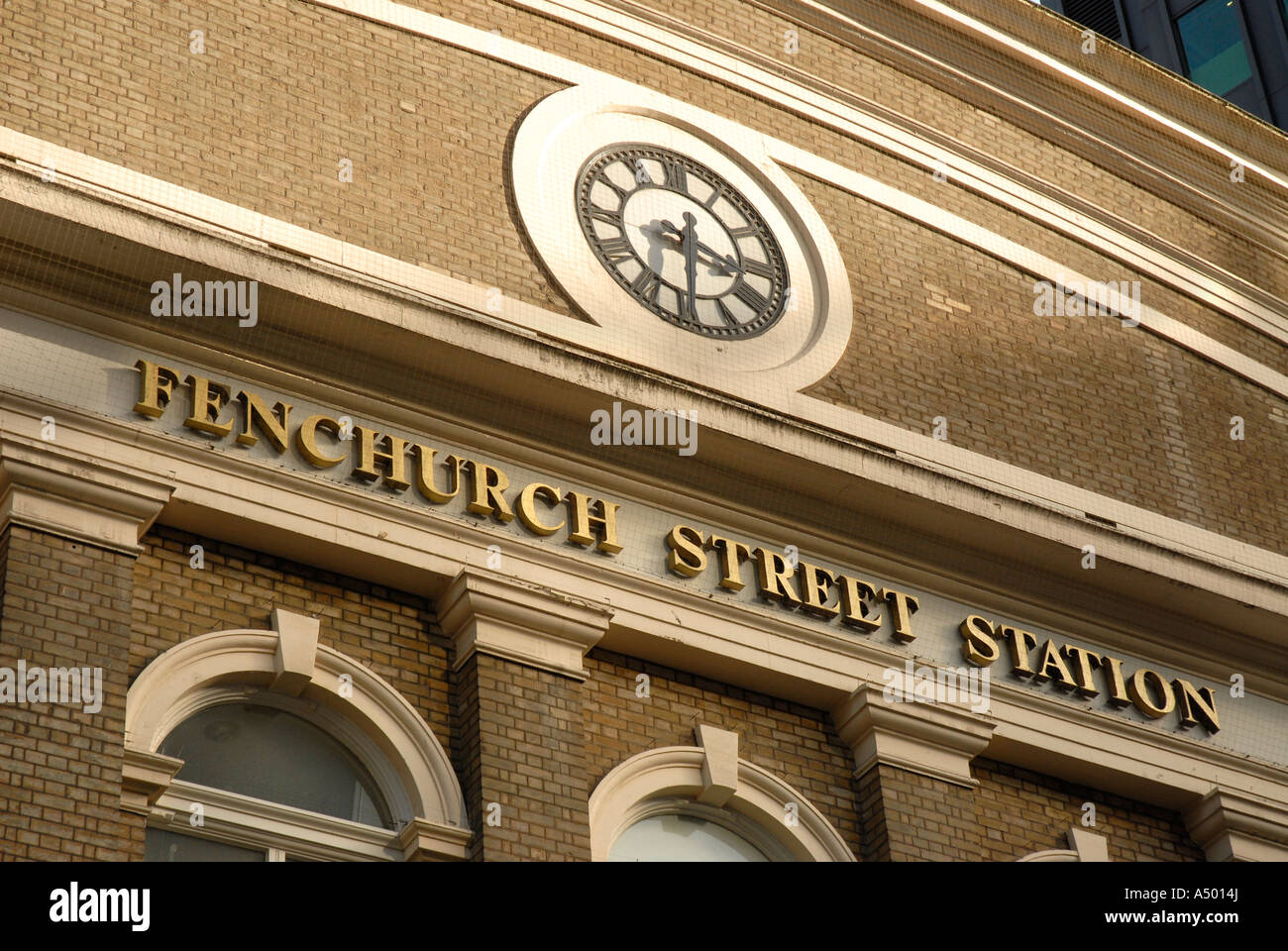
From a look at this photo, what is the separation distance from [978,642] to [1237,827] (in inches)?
96.3

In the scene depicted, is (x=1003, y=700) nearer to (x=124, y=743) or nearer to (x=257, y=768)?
(x=257, y=768)

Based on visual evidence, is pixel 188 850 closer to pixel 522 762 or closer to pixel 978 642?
pixel 522 762

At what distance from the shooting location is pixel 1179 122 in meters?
20.2

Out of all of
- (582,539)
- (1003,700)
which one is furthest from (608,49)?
(1003,700)

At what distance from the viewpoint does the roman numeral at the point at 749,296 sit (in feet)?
53.5

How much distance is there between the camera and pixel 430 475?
1378cm

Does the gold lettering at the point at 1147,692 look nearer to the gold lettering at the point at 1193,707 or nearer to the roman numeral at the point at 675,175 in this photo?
the gold lettering at the point at 1193,707

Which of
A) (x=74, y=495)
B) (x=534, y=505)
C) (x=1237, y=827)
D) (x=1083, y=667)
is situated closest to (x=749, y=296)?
(x=534, y=505)

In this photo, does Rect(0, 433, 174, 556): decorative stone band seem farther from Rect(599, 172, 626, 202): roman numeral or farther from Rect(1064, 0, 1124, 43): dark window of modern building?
Rect(1064, 0, 1124, 43): dark window of modern building

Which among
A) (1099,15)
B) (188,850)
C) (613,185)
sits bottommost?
(188,850)

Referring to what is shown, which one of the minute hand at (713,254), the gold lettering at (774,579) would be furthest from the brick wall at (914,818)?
the minute hand at (713,254)

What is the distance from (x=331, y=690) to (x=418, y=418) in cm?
204

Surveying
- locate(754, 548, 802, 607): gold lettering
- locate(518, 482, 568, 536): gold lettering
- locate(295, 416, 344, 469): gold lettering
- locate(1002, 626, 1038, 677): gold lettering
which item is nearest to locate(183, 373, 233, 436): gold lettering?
locate(295, 416, 344, 469): gold lettering

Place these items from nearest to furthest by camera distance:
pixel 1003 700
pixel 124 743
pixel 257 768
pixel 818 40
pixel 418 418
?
pixel 124 743, pixel 257 768, pixel 418 418, pixel 1003 700, pixel 818 40
